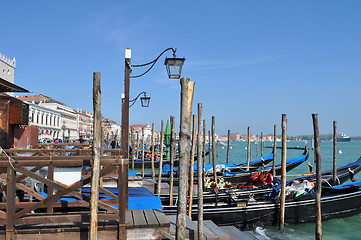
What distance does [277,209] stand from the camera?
8.32 meters

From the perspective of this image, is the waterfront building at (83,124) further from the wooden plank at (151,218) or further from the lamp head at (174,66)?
the wooden plank at (151,218)

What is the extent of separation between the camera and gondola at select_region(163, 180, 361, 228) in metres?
7.87

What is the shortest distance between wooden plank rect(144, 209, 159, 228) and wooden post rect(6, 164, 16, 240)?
1.59 m

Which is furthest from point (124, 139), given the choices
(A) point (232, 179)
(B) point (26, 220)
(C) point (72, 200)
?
(A) point (232, 179)

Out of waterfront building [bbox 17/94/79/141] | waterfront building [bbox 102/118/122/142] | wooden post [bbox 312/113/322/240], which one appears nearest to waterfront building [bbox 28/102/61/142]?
A: waterfront building [bbox 17/94/79/141]

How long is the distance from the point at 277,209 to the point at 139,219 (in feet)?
18.0

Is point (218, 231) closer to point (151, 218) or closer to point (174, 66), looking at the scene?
point (151, 218)

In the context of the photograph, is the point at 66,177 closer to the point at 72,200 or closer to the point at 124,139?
the point at 72,200

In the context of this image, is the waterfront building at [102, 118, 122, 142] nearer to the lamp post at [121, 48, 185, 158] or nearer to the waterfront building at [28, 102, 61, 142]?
the waterfront building at [28, 102, 61, 142]

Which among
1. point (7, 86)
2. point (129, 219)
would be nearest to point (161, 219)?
point (129, 219)

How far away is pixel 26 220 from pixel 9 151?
7.74 ft

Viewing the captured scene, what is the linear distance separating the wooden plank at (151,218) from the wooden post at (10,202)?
159cm

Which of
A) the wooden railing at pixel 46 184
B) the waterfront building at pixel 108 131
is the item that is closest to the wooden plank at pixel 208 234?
the wooden railing at pixel 46 184

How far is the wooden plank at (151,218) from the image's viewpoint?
12.8 ft
